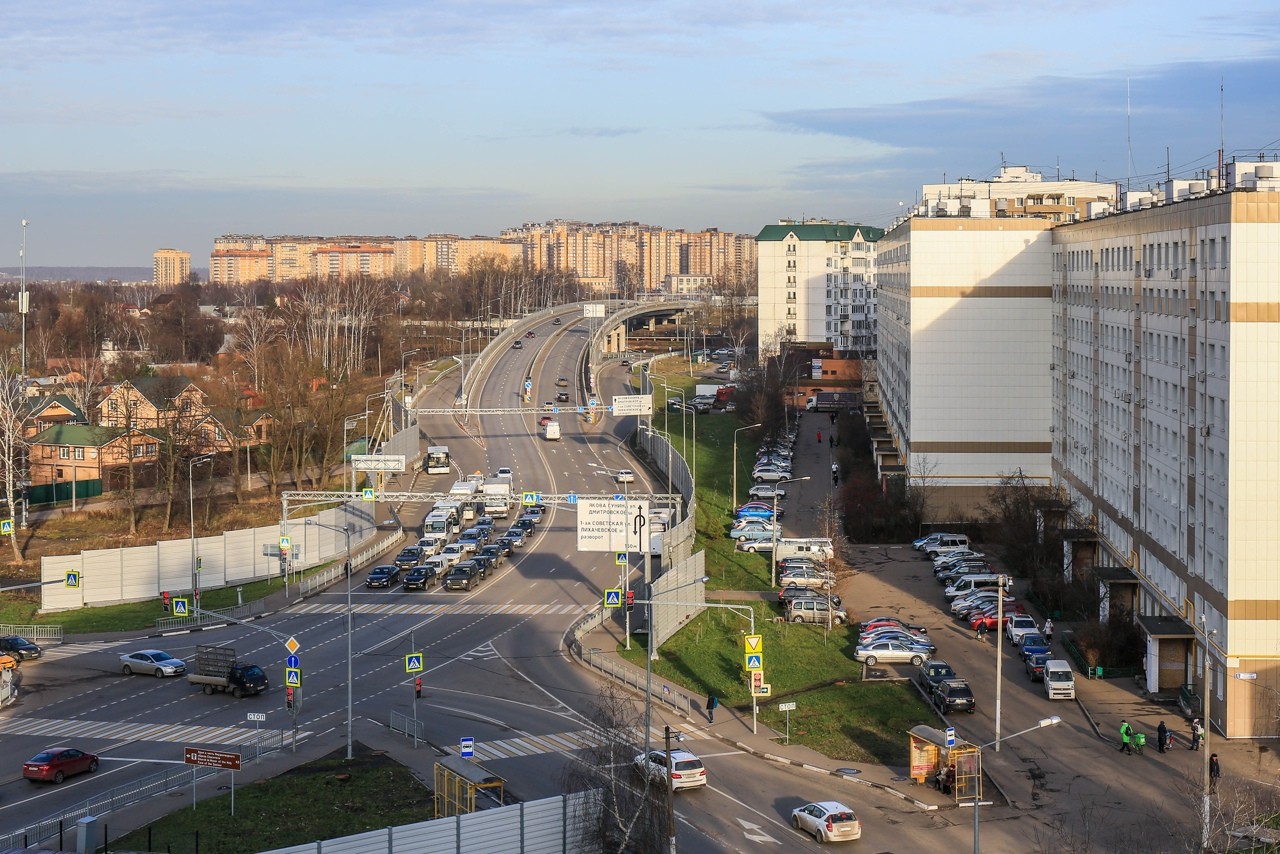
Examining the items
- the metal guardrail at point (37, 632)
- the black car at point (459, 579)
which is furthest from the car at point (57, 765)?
the black car at point (459, 579)

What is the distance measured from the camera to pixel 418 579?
183ft

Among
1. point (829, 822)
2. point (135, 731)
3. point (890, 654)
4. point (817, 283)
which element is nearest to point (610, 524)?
point (890, 654)

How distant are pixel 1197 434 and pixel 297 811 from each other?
25355mm

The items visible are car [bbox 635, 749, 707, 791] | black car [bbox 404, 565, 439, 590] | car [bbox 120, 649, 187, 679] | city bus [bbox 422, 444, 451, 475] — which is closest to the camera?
car [bbox 635, 749, 707, 791]

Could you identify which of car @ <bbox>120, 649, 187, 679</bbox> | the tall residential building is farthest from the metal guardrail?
the tall residential building

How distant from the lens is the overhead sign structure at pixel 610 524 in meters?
45.3

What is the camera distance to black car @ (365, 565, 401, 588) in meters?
56.1

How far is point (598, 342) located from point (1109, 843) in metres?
111

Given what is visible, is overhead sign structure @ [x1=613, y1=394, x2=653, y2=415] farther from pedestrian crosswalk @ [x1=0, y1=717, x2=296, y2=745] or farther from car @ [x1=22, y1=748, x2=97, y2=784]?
car @ [x1=22, y1=748, x2=97, y2=784]

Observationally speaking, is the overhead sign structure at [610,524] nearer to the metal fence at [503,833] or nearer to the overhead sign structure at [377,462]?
the overhead sign structure at [377,462]

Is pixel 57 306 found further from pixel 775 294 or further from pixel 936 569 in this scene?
pixel 936 569

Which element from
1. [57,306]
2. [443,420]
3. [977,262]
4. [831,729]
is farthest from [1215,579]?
[57,306]

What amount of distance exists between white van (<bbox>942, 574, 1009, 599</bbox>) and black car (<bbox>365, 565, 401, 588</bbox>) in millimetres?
22385

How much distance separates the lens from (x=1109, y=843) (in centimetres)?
2720
